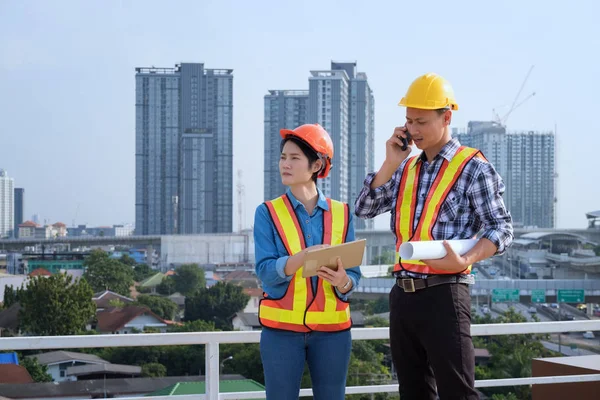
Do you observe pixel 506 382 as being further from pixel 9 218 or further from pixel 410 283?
pixel 9 218

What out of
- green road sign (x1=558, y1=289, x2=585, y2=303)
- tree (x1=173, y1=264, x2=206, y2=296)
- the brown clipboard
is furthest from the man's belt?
green road sign (x1=558, y1=289, x2=585, y2=303)

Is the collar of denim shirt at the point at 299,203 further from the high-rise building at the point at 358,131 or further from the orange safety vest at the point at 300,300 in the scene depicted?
the high-rise building at the point at 358,131

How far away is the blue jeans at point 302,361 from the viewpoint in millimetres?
1800

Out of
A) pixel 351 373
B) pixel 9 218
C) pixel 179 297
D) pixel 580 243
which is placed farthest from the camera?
pixel 9 218

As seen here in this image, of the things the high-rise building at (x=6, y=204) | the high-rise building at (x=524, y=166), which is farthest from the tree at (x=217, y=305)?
the high-rise building at (x=6, y=204)

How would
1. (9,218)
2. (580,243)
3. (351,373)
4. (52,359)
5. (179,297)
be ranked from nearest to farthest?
(351,373)
(52,359)
(179,297)
(580,243)
(9,218)

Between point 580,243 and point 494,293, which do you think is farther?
point 580,243

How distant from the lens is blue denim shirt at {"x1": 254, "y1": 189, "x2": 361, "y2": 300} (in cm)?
180

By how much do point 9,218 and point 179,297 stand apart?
2729 inches

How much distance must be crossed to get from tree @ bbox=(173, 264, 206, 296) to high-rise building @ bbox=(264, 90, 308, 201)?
750 inches

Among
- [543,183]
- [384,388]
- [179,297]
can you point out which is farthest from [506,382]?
[543,183]

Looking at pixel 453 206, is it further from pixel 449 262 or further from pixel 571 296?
pixel 571 296

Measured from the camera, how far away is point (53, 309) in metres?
33.7

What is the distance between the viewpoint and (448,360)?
1679mm
